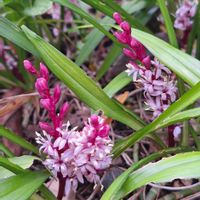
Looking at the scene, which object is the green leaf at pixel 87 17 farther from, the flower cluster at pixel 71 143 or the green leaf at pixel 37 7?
the flower cluster at pixel 71 143

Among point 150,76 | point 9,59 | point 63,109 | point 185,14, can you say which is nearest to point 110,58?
point 185,14

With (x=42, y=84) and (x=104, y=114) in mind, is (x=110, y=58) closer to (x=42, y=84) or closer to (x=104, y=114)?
(x=104, y=114)

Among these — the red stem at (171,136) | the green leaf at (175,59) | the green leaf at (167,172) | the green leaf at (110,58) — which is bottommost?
the red stem at (171,136)

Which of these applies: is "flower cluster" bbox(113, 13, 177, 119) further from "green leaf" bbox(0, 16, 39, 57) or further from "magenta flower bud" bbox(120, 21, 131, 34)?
"green leaf" bbox(0, 16, 39, 57)

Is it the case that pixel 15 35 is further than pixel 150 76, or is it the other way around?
pixel 15 35

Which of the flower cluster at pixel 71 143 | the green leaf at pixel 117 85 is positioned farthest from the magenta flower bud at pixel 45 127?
the green leaf at pixel 117 85
